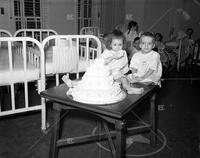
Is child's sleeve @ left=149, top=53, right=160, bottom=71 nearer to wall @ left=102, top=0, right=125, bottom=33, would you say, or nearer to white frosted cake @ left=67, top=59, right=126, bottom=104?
white frosted cake @ left=67, top=59, right=126, bottom=104

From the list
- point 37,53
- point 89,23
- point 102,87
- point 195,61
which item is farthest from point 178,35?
point 102,87

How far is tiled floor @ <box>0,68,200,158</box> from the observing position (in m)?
1.81

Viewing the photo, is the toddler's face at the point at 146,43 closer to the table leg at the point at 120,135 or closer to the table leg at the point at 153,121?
the table leg at the point at 153,121

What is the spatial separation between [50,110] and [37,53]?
2.11 feet

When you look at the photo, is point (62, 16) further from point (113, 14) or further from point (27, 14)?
point (113, 14)

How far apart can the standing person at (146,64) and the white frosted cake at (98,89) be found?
512 mm

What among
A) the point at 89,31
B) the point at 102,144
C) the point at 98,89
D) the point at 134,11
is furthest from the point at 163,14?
the point at 98,89

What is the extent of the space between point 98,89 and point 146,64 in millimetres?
686

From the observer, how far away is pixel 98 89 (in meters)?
1.21

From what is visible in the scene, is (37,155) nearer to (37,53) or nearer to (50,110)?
(50,110)

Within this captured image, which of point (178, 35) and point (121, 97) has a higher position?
point (178, 35)

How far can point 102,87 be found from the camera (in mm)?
1224

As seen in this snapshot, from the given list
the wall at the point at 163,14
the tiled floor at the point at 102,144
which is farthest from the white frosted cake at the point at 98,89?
the wall at the point at 163,14

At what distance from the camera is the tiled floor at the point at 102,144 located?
5.95 feet
